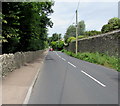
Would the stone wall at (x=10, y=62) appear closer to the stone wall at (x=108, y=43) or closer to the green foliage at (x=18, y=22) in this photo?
the green foliage at (x=18, y=22)

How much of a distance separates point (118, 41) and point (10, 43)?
11.2 meters

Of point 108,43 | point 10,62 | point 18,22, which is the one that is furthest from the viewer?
→ point 108,43

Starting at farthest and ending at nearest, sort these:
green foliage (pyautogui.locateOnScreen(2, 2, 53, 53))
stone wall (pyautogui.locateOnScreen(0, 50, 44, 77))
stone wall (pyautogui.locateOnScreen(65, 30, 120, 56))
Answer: stone wall (pyautogui.locateOnScreen(65, 30, 120, 56)) → green foliage (pyautogui.locateOnScreen(2, 2, 53, 53)) → stone wall (pyautogui.locateOnScreen(0, 50, 44, 77))

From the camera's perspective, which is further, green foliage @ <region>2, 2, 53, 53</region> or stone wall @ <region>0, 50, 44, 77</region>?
green foliage @ <region>2, 2, 53, 53</region>

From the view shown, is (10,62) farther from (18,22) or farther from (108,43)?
(108,43)

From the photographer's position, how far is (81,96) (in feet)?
18.7

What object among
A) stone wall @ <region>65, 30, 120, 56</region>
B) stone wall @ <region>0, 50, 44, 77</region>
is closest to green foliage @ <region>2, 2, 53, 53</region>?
stone wall @ <region>0, 50, 44, 77</region>

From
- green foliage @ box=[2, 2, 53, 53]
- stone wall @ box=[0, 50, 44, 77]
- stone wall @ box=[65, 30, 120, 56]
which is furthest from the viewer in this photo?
stone wall @ box=[65, 30, 120, 56]

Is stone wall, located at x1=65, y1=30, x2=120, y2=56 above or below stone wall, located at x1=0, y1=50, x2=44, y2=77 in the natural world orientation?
above

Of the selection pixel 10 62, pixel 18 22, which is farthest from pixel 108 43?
pixel 10 62

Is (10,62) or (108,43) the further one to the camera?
(108,43)

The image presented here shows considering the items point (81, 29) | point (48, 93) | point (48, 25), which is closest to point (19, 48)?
point (48, 25)

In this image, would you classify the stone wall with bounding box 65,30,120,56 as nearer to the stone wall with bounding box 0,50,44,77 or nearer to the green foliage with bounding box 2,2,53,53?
the green foliage with bounding box 2,2,53,53

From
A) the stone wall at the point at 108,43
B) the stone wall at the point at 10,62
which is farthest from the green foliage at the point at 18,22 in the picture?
the stone wall at the point at 108,43
